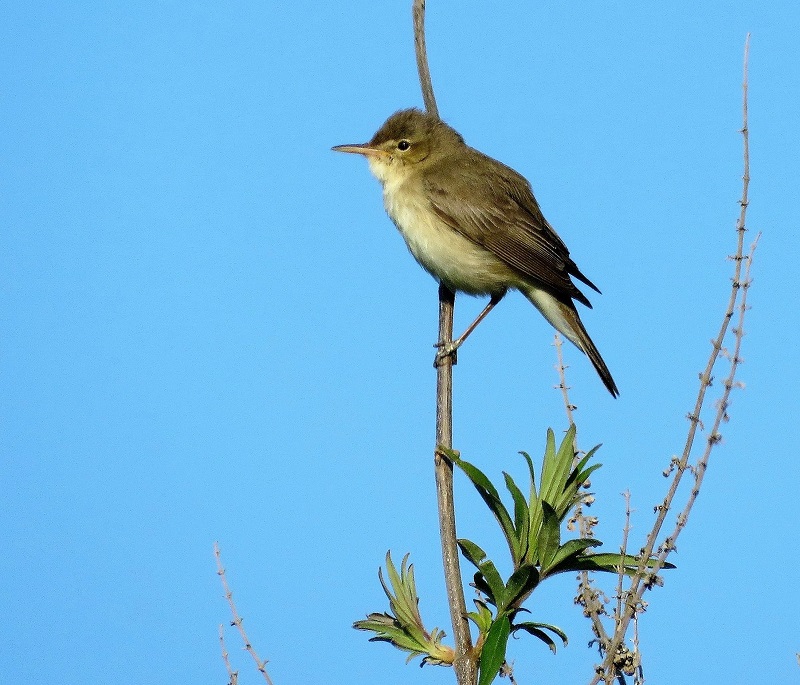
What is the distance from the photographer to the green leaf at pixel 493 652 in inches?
103

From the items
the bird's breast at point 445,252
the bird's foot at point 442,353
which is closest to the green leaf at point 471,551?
the bird's foot at point 442,353

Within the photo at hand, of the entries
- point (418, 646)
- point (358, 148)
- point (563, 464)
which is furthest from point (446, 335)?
point (358, 148)

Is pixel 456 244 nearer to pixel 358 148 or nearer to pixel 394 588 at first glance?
pixel 358 148

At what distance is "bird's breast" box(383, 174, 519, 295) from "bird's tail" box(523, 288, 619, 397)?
0.66ft

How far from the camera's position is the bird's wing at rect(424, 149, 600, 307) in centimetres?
540

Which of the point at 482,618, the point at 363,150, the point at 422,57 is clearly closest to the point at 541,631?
the point at 482,618

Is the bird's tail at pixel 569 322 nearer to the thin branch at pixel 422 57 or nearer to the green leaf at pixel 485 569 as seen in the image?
the thin branch at pixel 422 57

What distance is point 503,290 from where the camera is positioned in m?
5.71

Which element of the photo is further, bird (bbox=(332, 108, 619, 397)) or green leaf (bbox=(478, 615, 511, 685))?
bird (bbox=(332, 108, 619, 397))

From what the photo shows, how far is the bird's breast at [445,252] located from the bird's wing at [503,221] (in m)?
0.05

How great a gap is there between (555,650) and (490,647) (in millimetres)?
320

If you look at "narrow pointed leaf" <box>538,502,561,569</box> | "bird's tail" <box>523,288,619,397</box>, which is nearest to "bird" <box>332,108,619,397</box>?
"bird's tail" <box>523,288,619,397</box>

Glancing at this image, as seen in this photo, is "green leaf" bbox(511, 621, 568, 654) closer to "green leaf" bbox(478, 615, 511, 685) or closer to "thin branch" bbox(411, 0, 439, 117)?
"green leaf" bbox(478, 615, 511, 685)

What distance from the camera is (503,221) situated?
5496mm
